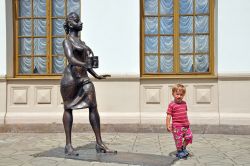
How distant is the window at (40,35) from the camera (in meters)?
11.4

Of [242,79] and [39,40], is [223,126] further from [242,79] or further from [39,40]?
[39,40]

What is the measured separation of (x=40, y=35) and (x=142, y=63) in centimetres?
278

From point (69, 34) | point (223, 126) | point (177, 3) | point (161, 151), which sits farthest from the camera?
point (177, 3)

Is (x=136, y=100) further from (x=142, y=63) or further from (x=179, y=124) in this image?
(x=179, y=124)

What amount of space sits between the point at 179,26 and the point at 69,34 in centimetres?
464

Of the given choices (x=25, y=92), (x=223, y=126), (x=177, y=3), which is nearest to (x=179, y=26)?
(x=177, y=3)

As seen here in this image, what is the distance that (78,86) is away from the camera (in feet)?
23.6

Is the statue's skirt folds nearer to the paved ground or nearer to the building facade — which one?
the paved ground

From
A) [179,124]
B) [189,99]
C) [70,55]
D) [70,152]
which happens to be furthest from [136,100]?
[70,55]

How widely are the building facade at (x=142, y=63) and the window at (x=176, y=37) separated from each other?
0.03m

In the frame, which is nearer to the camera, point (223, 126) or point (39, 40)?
point (223, 126)

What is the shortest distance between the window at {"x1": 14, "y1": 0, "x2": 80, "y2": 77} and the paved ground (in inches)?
73.9

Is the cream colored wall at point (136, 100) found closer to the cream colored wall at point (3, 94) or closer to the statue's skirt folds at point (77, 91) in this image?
the cream colored wall at point (3, 94)

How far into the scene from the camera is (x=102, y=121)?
10.8 m
